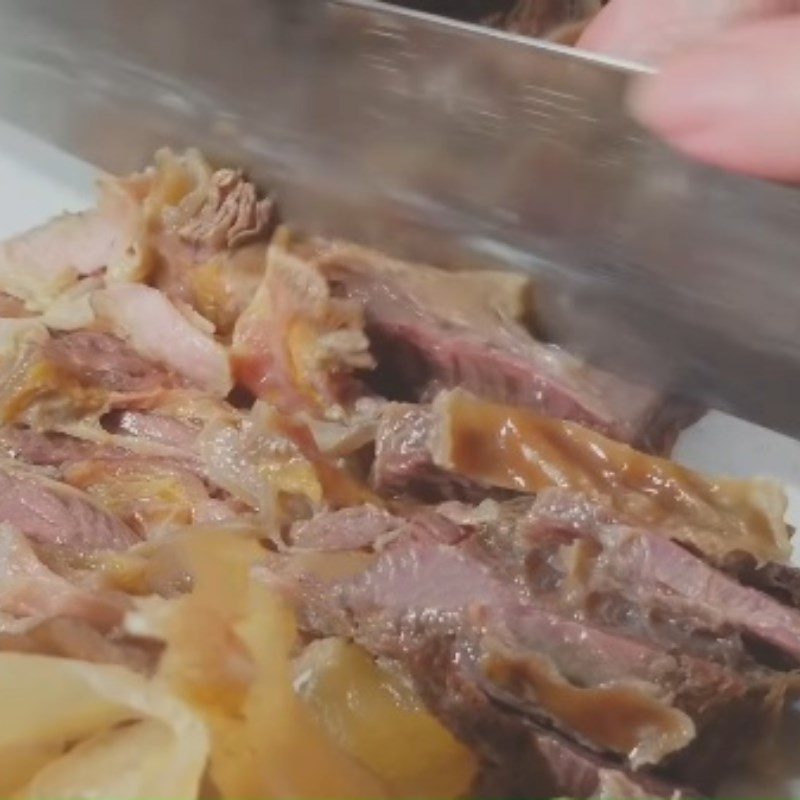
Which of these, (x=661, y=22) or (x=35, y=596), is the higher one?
(x=661, y=22)

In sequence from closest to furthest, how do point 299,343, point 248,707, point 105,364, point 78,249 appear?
point 248,707, point 299,343, point 105,364, point 78,249

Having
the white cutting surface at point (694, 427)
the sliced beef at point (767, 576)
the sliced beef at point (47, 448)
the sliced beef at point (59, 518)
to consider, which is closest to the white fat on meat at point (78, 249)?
the white cutting surface at point (694, 427)

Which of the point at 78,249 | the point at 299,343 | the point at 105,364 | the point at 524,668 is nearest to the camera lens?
the point at 524,668

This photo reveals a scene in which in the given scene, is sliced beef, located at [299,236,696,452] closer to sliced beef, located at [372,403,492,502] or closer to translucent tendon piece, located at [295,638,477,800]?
sliced beef, located at [372,403,492,502]

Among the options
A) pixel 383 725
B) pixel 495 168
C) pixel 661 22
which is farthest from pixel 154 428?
pixel 661 22

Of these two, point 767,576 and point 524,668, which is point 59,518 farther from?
point 767,576

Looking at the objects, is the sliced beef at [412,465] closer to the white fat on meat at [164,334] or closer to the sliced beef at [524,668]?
the sliced beef at [524,668]

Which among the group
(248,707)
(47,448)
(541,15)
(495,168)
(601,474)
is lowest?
(47,448)
